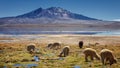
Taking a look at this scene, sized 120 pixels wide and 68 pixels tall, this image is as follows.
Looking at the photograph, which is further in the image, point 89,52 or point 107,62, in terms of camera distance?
point 89,52

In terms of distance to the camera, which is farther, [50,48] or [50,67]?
[50,48]

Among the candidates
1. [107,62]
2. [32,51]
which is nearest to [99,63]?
[107,62]

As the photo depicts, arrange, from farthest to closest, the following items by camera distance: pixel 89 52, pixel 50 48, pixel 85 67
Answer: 1. pixel 50 48
2. pixel 89 52
3. pixel 85 67

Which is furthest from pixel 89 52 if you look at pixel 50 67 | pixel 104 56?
pixel 50 67

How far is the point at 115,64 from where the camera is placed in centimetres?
2309

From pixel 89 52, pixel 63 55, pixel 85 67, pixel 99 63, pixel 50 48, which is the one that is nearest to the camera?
pixel 85 67

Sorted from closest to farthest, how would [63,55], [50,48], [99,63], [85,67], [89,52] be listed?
[85,67] → [99,63] → [89,52] → [63,55] → [50,48]

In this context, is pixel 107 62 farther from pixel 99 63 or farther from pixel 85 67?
pixel 85 67

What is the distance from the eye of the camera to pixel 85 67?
2219 cm

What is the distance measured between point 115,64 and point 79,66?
306 cm

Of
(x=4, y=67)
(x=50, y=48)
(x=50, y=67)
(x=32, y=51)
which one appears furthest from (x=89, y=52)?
(x=50, y=48)

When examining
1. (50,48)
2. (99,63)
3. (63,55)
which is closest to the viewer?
(99,63)

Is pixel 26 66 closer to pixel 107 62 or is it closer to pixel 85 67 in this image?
pixel 85 67

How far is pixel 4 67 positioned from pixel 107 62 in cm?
898
